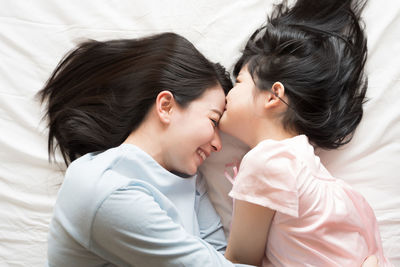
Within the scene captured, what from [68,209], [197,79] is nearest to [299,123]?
[197,79]

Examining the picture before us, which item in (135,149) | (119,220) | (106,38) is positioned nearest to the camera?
(119,220)

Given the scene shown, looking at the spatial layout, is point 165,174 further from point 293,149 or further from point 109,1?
point 109,1

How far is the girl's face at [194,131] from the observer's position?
1.11 m

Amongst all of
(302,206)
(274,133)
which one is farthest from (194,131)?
(302,206)

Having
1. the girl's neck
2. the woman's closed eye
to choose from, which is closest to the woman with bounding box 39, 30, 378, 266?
the woman's closed eye

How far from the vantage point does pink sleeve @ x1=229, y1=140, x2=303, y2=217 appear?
0.96 metres

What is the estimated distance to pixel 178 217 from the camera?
1.09m

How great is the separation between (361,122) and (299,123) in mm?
194

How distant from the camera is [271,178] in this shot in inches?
38.3

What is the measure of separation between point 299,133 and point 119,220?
488 mm

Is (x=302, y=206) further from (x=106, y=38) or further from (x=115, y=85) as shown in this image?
(x=106, y=38)

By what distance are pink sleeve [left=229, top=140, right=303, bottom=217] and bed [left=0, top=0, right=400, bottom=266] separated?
23 centimetres

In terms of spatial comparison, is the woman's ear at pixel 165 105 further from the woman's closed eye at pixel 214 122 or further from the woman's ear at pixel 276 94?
the woman's ear at pixel 276 94

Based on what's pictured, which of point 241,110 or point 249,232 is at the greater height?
point 241,110
